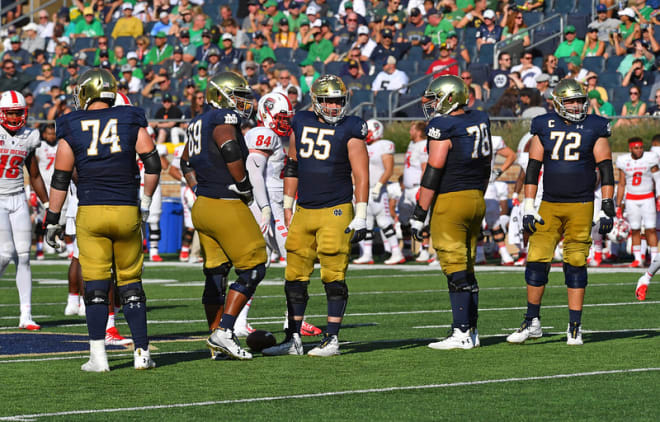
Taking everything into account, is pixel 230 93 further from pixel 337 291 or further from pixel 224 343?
pixel 224 343

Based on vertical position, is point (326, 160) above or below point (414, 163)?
above

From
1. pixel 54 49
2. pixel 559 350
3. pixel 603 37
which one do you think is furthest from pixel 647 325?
pixel 54 49

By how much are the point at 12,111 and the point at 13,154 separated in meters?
0.38

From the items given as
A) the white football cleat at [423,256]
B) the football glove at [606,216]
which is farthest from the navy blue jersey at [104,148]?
the white football cleat at [423,256]

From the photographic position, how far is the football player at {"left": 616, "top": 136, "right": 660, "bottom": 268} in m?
17.5

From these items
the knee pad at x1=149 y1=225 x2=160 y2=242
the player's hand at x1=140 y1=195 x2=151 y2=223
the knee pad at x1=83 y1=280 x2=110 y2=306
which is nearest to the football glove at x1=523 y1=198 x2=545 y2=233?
the player's hand at x1=140 y1=195 x2=151 y2=223

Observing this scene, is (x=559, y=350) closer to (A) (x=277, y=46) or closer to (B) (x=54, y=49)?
(A) (x=277, y=46)

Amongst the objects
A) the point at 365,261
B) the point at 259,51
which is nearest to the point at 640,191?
the point at 365,261

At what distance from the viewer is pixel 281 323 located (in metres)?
11.0

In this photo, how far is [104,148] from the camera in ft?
25.7

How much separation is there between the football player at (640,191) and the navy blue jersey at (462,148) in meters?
8.90

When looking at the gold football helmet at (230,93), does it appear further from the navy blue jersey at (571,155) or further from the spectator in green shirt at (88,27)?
the spectator in green shirt at (88,27)

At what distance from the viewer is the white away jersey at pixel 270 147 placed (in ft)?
33.9

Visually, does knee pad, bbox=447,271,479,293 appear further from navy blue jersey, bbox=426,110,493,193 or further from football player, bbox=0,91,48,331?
football player, bbox=0,91,48,331
